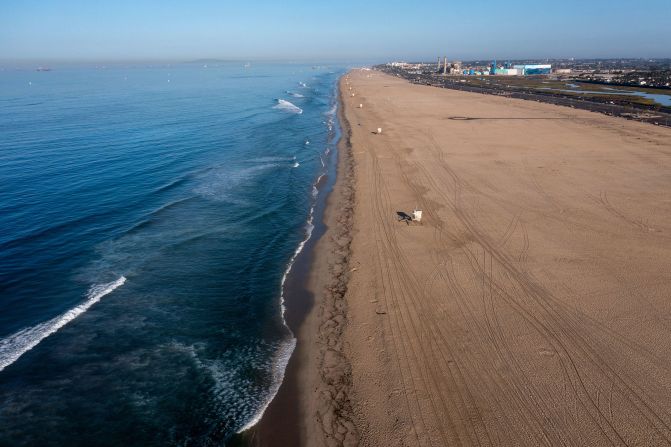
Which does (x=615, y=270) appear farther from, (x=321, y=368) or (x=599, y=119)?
(x=599, y=119)

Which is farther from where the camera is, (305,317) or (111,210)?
(111,210)

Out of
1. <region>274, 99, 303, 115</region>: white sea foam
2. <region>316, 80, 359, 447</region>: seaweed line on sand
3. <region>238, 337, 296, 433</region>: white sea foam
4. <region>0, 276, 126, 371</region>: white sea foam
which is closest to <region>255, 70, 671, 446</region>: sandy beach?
<region>316, 80, 359, 447</region>: seaweed line on sand

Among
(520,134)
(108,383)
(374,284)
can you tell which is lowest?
(108,383)

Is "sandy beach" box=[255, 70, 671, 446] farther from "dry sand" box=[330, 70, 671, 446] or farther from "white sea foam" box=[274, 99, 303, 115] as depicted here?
"white sea foam" box=[274, 99, 303, 115]

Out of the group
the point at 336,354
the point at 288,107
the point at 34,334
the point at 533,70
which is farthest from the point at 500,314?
the point at 533,70

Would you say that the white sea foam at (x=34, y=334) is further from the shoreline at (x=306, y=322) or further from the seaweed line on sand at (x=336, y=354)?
the seaweed line on sand at (x=336, y=354)

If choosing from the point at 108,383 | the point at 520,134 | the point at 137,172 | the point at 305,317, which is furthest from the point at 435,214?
the point at 520,134

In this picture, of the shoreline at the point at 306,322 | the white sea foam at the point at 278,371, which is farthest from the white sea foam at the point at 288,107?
the white sea foam at the point at 278,371
